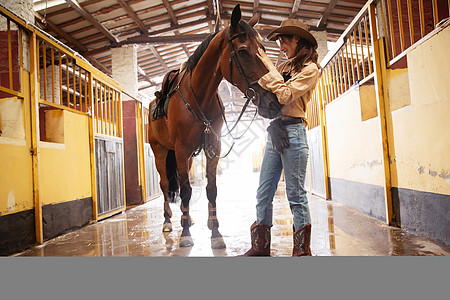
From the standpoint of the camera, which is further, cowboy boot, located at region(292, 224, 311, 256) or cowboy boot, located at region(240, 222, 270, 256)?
cowboy boot, located at region(240, 222, 270, 256)

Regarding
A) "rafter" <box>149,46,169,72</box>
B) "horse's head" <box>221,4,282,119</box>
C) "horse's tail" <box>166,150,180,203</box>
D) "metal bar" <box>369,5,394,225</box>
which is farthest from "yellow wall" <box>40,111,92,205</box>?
"rafter" <box>149,46,169,72</box>

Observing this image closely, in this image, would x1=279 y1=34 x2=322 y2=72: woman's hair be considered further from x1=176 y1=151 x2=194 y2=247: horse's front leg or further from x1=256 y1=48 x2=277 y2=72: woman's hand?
x1=176 y1=151 x2=194 y2=247: horse's front leg

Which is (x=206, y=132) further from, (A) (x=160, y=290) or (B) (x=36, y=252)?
(B) (x=36, y=252)

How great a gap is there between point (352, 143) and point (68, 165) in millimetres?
3400

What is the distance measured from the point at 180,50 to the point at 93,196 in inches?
218

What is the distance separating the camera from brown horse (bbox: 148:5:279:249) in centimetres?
172

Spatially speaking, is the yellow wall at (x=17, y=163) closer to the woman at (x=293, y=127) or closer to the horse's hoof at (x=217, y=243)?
the horse's hoof at (x=217, y=243)

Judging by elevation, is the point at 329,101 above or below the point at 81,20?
below

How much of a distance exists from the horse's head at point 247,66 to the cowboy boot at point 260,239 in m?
0.68

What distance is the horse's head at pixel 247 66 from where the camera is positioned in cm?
158

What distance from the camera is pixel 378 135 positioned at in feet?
9.36

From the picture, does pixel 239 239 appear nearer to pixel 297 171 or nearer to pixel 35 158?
pixel 297 171

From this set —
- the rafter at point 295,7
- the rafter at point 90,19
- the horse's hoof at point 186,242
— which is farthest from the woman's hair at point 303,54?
the rafter at point 90,19

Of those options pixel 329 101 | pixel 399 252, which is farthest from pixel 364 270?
pixel 329 101
